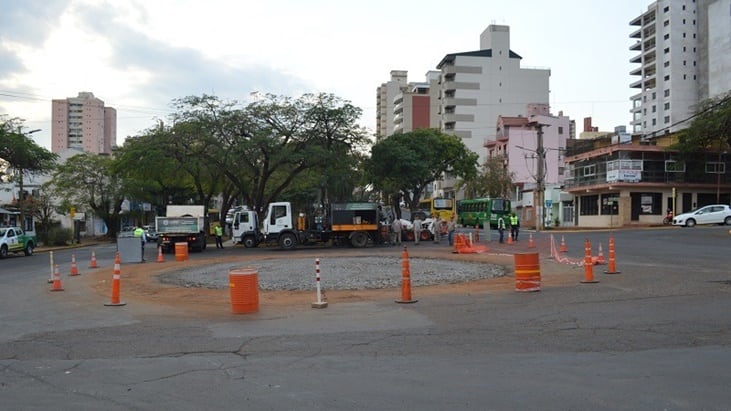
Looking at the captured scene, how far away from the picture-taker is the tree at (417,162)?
197ft

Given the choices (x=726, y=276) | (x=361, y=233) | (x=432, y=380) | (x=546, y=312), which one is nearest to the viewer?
(x=432, y=380)

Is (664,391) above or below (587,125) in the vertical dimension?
below

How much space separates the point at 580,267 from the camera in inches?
774

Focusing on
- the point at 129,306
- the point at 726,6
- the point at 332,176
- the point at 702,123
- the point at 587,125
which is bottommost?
the point at 129,306

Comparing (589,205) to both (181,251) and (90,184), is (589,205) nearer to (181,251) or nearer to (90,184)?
(181,251)

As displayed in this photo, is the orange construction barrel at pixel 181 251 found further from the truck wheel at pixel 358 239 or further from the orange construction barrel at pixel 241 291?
the orange construction barrel at pixel 241 291

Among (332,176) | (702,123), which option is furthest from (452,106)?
(332,176)

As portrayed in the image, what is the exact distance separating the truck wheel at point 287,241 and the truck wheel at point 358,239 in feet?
11.0

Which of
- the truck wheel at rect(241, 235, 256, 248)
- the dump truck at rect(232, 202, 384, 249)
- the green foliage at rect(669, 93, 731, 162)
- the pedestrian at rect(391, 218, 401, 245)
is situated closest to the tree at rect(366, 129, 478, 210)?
the pedestrian at rect(391, 218, 401, 245)

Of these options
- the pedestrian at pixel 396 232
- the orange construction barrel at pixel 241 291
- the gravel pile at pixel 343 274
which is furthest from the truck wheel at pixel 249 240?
the orange construction barrel at pixel 241 291

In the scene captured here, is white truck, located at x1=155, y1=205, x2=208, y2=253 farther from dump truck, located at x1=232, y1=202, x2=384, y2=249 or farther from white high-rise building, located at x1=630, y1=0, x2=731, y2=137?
white high-rise building, located at x1=630, y1=0, x2=731, y2=137

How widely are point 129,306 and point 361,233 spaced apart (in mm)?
22503

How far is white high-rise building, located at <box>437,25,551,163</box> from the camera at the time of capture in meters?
104

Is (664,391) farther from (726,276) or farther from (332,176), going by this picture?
(332,176)
